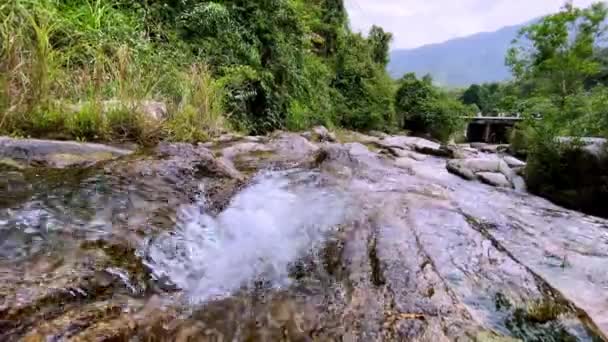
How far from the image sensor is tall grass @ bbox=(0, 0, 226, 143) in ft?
7.45

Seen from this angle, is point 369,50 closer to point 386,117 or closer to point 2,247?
A: point 386,117

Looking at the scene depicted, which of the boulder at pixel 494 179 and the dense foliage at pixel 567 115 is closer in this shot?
the dense foliage at pixel 567 115

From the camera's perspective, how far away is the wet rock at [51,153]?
1.89 meters

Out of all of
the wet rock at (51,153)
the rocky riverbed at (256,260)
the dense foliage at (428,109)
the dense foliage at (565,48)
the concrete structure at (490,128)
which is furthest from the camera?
the concrete structure at (490,128)

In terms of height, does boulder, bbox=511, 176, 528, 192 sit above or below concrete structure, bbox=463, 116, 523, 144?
below

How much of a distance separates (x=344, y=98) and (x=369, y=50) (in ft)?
10.7

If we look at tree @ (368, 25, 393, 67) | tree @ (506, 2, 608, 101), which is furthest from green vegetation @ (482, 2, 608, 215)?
tree @ (368, 25, 393, 67)

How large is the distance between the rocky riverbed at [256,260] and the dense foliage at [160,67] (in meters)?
0.54

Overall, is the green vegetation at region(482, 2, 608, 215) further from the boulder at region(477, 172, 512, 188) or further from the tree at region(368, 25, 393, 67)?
the tree at region(368, 25, 393, 67)

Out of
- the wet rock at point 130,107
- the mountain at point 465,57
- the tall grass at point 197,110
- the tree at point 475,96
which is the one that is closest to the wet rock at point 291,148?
the tall grass at point 197,110

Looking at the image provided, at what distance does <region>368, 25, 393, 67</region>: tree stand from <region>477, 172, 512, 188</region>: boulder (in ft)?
34.2

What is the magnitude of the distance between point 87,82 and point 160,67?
114cm

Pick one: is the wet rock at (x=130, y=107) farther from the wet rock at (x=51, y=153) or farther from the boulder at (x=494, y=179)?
the boulder at (x=494, y=179)

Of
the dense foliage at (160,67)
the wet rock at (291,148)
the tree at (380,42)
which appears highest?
the tree at (380,42)
